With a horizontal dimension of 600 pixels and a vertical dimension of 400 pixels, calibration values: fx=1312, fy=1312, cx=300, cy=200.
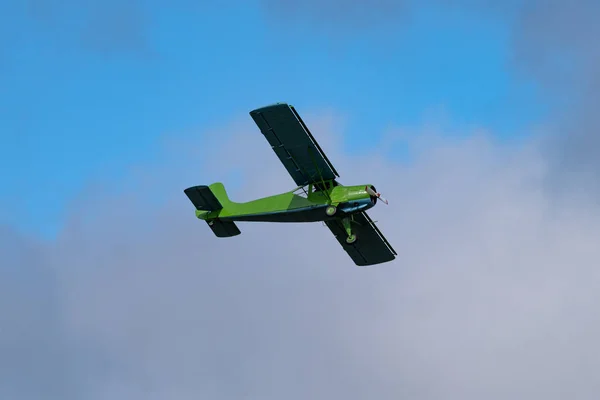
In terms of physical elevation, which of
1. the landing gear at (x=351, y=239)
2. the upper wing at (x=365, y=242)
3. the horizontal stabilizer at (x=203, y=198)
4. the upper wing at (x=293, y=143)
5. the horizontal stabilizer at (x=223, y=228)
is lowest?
the landing gear at (x=351, y=239)

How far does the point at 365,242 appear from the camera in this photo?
2202 inches

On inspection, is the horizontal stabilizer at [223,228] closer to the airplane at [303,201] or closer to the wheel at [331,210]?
the airplane at [303,201]

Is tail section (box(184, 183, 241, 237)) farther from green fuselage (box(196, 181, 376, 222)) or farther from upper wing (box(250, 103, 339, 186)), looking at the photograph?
upper wing (box(250, 103, 339, 186))

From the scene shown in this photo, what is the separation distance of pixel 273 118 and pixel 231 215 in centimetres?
662

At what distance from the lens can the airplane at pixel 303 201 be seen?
166 feet

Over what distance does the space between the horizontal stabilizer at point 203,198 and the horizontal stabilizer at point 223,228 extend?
1.98ft

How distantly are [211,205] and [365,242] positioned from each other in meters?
6.74

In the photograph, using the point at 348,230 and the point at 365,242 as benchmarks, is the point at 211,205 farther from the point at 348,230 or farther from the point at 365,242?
the point at 365,242

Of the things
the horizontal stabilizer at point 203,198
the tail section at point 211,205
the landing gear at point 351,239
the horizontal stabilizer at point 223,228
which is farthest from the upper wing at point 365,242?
the horizontal stabilizer at point 203,198

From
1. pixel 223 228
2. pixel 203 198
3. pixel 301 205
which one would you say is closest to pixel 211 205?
pixel 203 198

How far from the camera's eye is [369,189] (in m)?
51.3

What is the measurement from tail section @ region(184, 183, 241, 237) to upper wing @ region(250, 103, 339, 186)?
4388mm

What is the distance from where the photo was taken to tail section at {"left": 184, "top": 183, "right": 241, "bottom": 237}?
5478 centimetres

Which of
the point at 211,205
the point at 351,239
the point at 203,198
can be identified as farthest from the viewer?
the point at 211,205
